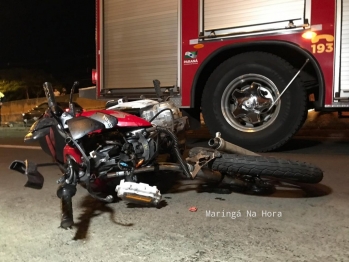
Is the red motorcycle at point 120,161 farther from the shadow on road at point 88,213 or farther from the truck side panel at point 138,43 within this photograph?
the truck side panel at point 138,43

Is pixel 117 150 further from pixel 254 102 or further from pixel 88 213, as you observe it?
pixel 254 102

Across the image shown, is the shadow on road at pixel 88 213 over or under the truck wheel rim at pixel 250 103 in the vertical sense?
under

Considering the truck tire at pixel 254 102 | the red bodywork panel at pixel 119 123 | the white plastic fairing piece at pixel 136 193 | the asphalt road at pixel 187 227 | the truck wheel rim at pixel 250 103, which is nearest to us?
the asphalt road at pixel 187 227

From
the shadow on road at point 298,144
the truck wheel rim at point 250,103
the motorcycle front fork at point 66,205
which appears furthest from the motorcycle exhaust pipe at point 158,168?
the shadow on road at point 298,144

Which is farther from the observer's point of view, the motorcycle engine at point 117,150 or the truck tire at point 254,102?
the truck tire at point 254,102

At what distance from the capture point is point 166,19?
5582mm

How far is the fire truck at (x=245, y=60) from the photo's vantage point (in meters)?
4.47

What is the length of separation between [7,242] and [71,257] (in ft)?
1.81

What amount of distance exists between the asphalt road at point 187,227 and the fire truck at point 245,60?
1.36 m

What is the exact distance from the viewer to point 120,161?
275 cm

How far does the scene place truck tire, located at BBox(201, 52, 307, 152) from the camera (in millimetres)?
4703

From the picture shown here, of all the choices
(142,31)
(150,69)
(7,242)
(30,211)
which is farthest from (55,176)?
(142,31)

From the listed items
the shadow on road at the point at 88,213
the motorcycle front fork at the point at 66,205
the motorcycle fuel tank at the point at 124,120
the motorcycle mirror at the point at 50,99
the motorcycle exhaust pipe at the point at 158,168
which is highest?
the motorcycle mirror at the point at 50,99

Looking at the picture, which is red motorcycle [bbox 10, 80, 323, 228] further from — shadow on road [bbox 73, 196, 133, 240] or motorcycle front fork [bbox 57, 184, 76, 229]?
shadow on road [bbox 73, 196, 133, 240]
